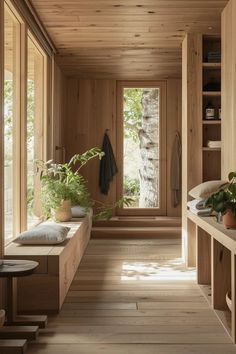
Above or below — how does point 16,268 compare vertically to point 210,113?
below

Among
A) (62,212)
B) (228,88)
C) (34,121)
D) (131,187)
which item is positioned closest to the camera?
(228,88)

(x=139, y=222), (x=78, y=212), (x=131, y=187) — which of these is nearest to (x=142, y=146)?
(x=131, y=187)

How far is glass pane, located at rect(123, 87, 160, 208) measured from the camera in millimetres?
6996

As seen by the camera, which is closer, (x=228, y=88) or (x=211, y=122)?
(x=228, y=88)

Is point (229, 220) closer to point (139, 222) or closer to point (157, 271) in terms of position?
point (157, 271)

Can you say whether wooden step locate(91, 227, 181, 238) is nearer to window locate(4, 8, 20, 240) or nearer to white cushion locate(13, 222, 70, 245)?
window locate(4, 8, 20, 240)

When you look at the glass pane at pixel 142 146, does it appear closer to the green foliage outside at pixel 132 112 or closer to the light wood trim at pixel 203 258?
the green foliage outside at pixel 132 112

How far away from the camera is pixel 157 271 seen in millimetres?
4379

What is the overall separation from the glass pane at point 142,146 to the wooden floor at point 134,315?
224cm

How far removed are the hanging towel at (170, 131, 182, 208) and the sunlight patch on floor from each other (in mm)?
2176

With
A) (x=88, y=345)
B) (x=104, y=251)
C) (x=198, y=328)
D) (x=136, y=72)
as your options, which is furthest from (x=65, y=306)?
(x=136, y=72)

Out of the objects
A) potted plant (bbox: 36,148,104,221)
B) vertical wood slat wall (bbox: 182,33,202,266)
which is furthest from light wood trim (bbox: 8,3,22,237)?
vertical wood slat wall (bbox: 182,33,202,266)

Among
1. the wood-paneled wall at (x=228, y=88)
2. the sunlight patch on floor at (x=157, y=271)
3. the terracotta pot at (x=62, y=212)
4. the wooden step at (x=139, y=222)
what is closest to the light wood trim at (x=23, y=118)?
the terracotta pot at (x=62, y=212)

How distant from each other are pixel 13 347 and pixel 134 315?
97 cm
